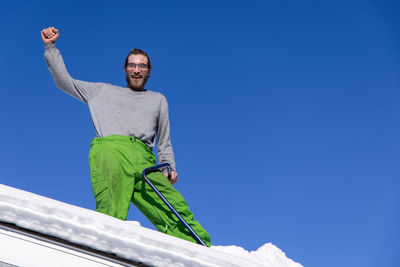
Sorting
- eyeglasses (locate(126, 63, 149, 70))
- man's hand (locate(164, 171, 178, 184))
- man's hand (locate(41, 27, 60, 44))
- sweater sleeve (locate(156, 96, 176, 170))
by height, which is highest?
eyeglasses (locate(126, 63, 149, 70))

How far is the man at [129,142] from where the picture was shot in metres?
2.36

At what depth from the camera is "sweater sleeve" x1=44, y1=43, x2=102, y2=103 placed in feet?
8.56

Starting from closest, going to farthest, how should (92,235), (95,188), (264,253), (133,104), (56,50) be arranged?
(92,235)
(95,188)
(56,50)
(133,104)
(264,253)

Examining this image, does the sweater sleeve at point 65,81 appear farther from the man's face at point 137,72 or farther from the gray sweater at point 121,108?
the man's face at point 137,72

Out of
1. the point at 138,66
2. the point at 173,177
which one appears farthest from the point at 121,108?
the point at 173,177

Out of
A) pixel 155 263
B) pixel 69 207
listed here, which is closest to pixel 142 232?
pixel 155 263

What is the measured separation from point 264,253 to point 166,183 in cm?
4666

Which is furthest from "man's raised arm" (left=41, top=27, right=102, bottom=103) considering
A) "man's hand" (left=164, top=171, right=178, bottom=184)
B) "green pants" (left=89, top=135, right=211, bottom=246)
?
"man's hand" (left=164, top=171, right=178, bottom=184)

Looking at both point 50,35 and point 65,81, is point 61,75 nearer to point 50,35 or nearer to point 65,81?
point 65,81

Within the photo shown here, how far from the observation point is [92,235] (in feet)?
3.03

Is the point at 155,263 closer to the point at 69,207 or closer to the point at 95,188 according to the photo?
the point at 69,207

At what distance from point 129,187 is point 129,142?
0.31m

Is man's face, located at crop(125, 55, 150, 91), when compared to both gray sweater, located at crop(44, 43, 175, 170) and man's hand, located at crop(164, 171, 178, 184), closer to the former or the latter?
gray sweater, located at crop(44, 43, 175, 170)

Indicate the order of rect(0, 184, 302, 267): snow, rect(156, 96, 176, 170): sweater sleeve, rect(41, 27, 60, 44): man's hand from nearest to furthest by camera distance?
rect(0, 184, 302, 267): snow, rect(41, 27, 60, 44): man's hand, rect(156, 96, 176, 170): sweater sleeve
